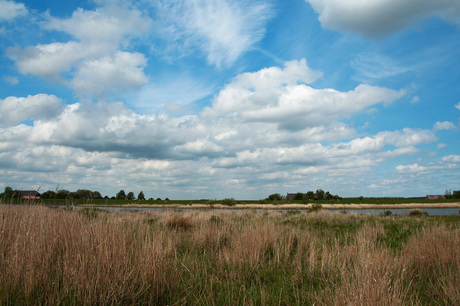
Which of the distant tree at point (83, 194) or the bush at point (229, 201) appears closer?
the distant tree at point (83, 194)

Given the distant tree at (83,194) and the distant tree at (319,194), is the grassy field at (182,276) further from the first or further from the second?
the distant tree at (319,194)

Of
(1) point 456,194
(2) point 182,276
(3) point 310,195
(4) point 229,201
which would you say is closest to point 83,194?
(2) point 182,276

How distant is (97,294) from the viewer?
3.79m

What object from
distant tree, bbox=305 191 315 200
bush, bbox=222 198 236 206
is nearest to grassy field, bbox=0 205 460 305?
bush, bbox=222 198 236 206

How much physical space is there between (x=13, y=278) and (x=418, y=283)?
6.71 m

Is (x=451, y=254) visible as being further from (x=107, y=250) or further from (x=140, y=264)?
(x=107, y=250)

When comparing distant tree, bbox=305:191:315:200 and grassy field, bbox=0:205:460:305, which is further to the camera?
distant tree, bbox=305:191:315:200

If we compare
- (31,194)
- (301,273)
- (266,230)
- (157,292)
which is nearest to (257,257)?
(301,273)

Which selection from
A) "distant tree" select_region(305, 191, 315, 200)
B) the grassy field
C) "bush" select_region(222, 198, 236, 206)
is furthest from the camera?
"distant tree" select_region(305, 191, 315, 200)

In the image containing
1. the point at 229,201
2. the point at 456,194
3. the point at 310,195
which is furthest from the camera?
the point at 310,195

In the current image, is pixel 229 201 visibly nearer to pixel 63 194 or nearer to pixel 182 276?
pixel 63 194

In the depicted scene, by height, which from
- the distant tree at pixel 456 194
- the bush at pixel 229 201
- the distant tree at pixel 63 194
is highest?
the distant tree at pixel 63 194

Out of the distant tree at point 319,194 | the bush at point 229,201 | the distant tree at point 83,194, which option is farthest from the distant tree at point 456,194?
the distant tree at point 83,194

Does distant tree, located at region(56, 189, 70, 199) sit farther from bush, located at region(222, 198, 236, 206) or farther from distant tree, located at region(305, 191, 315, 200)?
distant tree, located at region(305, 191, 315, 200)
